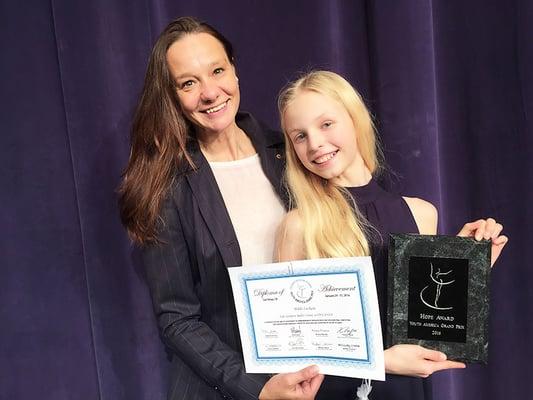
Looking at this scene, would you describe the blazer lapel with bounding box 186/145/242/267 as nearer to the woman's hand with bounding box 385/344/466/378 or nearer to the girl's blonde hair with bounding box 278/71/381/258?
the girl's blonde hair with bounding box 278/71/381/258

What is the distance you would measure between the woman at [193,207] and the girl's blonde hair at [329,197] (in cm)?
13

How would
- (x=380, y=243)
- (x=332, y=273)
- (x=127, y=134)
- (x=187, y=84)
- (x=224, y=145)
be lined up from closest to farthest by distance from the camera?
(x=332, y=273), (x=380, y=243), (x=187, y=84), (x=224, y=145), (x=127, y=134)

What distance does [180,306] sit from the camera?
1249 millimetres

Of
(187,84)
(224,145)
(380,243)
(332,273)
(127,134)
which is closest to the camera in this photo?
(332,273)

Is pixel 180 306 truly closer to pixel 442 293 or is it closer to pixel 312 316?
pixel 312 316

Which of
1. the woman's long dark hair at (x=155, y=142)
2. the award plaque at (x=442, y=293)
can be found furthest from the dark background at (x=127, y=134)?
the award plaque at (x=442, y=293)

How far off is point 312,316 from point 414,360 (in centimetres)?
20

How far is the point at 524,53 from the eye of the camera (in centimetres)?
138

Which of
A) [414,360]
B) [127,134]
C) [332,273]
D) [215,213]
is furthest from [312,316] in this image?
[127,134]

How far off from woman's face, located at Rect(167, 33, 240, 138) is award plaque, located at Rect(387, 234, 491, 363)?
45cm

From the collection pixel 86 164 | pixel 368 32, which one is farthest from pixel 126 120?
pixel 368 32

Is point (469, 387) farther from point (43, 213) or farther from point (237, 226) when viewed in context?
point (43, 213)

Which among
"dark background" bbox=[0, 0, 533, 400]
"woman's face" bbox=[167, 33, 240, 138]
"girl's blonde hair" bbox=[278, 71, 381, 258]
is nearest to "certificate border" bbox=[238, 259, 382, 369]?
"girl's blonde hair" bbox=[278, 71, 381, 258]

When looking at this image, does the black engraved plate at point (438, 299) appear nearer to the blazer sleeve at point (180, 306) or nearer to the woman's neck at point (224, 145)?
the blazer sleeve at point (180, 306)
